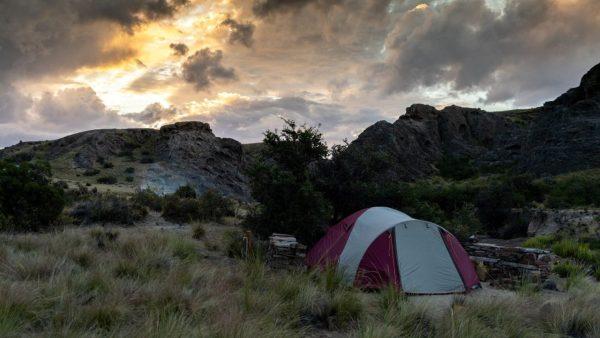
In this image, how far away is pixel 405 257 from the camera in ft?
33.9

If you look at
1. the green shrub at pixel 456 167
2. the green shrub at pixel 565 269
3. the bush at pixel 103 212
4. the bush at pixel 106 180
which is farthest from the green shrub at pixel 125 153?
the green shrub at pixel 565 269

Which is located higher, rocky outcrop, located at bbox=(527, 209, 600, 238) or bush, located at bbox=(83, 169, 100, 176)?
bush, located at bbox=(83, 169, 100, 176)

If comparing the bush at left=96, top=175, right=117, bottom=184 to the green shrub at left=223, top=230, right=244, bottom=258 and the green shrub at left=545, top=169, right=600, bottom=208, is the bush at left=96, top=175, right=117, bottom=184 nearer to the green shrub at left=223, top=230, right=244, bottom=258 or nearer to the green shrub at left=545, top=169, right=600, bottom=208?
the green shrub at left=223, top=230, right=244, bottom=258

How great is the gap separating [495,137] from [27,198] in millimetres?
65274

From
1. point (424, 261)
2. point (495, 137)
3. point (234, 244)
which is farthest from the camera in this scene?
point (495, 137)

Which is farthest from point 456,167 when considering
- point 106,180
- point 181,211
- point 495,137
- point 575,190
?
point 181,211

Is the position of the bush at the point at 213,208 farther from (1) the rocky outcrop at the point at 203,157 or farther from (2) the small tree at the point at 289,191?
(1) the rocky outcrop at the point at 203,157

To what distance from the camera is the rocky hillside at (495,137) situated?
146 ft

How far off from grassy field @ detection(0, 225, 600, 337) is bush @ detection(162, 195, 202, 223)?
10.3 meters

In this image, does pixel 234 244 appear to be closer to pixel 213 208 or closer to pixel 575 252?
pixel 213 208

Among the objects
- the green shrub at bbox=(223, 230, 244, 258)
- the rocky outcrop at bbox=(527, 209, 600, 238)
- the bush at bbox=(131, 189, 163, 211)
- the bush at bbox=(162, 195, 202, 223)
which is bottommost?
the rocky outcrop at bbox=(527, 209, 600, 238)

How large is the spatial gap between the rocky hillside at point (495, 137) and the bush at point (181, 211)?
17.7 metres

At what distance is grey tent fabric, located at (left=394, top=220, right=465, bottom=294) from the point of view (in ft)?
33.4

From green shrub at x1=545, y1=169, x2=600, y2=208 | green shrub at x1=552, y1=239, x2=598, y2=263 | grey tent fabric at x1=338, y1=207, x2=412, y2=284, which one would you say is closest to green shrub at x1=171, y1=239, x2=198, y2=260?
grey tent fabric at x1=338, y1=207, x2=412, y2=284
